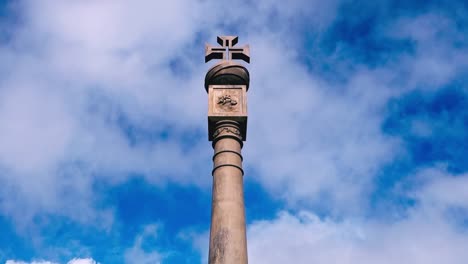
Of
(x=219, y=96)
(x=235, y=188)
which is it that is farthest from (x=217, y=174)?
(x=219, y=96)

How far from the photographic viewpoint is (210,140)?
44.6ft

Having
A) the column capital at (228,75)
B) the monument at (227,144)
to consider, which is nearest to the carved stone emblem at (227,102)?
the monument at (227,144)

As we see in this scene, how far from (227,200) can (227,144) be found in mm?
1535

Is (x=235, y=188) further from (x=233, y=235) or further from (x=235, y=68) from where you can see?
(x=235, y=68)

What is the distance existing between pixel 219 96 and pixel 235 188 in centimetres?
280

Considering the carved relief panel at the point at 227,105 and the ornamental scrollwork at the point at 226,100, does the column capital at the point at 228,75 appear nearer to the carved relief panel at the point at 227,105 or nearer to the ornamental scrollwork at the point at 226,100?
the carved relief panel at the point at 227,105

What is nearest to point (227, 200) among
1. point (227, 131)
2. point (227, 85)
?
point (227, 131)

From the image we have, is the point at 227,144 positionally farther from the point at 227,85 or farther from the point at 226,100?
the point at 227,85

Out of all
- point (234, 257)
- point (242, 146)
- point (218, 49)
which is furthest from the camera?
point (218, 49)

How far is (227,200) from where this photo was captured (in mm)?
11906

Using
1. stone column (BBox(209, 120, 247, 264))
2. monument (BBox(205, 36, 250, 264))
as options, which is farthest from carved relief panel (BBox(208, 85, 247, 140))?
stone column (BBox(209, 120, 247, 264))

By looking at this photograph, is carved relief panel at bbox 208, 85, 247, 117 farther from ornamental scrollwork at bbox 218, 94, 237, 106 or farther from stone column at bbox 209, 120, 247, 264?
stone column at bbox 209, 120, 247, 264

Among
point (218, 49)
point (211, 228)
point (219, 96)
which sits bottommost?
point (211, 228)

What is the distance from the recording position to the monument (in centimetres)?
1134
